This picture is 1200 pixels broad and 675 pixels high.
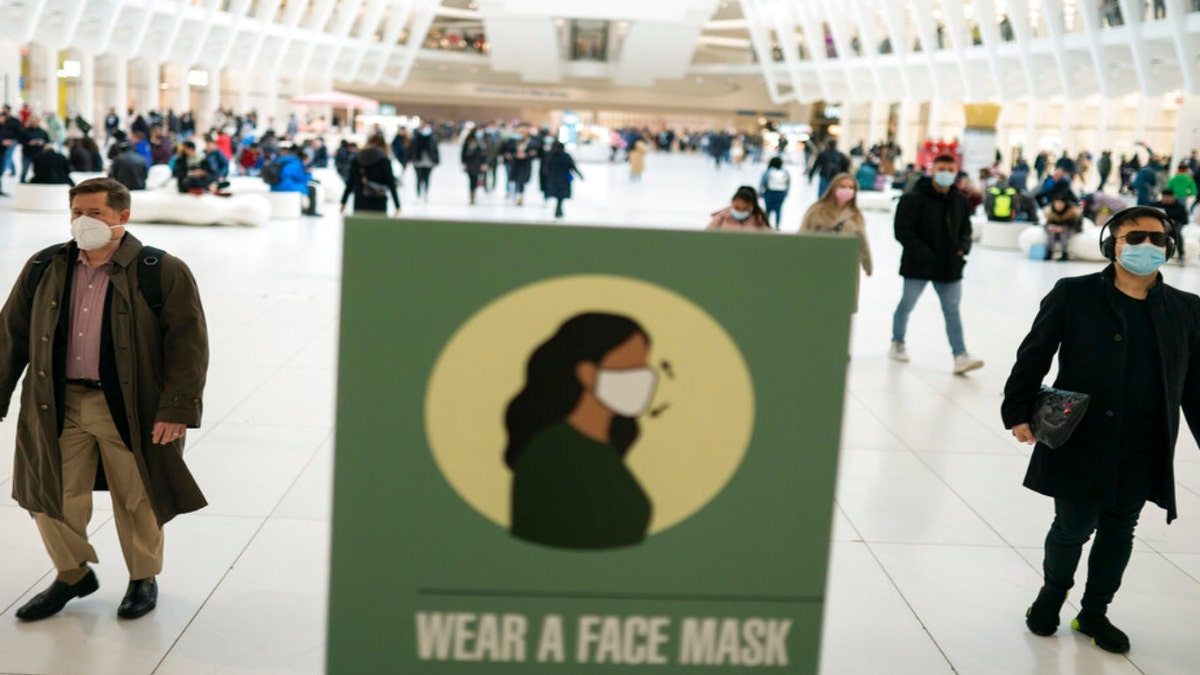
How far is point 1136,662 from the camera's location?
4.26 meters

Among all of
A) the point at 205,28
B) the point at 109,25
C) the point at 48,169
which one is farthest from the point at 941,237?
the point at 205,28

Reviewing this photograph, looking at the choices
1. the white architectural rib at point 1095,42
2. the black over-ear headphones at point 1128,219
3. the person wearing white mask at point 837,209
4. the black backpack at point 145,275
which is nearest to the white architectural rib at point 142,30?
the white architectural rib at point 1095,42

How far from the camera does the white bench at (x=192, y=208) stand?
17922mm

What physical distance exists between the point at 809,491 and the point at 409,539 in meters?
0.62

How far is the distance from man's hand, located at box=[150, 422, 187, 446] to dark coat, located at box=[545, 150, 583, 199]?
1761 centimetres

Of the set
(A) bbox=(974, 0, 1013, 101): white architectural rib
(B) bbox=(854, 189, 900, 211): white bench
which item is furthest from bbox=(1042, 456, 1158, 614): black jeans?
(A) bbox=(974, 0, 1013, 101): white architectural rib

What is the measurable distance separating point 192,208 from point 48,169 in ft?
8.49

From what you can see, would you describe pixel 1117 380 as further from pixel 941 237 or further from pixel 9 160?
pixel 9 160

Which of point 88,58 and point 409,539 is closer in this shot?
point 409,539

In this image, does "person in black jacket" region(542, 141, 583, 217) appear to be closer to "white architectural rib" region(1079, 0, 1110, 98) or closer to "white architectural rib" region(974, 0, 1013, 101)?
"white architectural rib" region(1079, 0, 1110, 98)

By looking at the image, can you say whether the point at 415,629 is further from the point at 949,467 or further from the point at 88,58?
the point at 88,58

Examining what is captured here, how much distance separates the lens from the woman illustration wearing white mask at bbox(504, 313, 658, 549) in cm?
195

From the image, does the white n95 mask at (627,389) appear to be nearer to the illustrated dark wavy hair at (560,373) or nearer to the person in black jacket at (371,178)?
the illustrated dark wavy hair at (560,373)

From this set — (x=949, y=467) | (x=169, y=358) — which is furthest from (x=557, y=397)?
(x=949, y=467)
